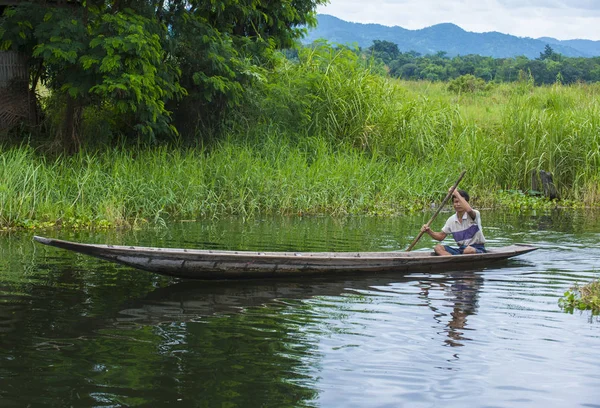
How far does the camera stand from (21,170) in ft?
39.1

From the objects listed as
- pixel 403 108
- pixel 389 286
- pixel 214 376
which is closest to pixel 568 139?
pixel 403 108

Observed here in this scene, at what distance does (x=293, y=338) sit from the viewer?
629cm

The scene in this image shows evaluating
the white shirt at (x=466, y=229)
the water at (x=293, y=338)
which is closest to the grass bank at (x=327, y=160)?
the water at (x=293, y=338)

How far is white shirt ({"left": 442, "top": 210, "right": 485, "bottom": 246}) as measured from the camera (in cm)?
996

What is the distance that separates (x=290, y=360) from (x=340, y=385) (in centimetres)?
62

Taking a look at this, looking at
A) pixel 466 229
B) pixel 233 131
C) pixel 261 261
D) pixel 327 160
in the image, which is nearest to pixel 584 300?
pixel 466 229

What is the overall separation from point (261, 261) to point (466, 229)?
119 inches

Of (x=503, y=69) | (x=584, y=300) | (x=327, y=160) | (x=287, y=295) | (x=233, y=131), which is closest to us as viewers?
(x=584, y=300)

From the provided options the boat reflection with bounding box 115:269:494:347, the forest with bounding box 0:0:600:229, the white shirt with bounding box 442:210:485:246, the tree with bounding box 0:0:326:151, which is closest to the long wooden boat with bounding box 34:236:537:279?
the boat reflection with bounding box 115:269:494:347

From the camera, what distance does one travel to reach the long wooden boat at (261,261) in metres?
7.54

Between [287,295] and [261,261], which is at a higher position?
[261,261]

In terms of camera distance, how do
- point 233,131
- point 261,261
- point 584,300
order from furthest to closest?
point 233,131 → point 261,261 → point 584,300

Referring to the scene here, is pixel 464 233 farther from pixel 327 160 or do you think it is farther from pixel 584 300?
pixel 327 160

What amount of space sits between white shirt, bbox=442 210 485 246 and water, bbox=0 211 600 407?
1.59ft
